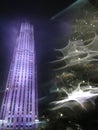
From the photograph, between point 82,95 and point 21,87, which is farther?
point 21,87

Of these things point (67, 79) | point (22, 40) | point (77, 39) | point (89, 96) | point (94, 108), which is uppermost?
point (22, 40)

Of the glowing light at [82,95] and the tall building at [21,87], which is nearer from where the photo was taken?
the glowing light at [82,95]

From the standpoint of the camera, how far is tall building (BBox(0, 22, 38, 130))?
594 inches

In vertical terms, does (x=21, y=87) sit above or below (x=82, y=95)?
above

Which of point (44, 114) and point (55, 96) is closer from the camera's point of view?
point (55, 96)

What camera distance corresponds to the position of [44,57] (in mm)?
10016

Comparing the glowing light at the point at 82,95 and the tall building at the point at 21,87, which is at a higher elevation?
the tall building at the point at 21,87

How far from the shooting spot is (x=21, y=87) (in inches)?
724

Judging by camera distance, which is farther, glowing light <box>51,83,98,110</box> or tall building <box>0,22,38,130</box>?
tall building <box>0,22,38,130</box>

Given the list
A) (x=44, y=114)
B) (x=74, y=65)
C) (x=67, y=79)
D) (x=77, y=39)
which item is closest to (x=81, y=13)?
(x=77, y=39)

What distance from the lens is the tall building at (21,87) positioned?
15.1 meters

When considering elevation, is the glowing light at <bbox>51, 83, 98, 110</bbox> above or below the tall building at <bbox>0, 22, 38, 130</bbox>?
below

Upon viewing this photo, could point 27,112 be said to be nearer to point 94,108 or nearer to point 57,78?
point 57,78

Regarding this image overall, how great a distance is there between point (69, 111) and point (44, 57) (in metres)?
4.36
